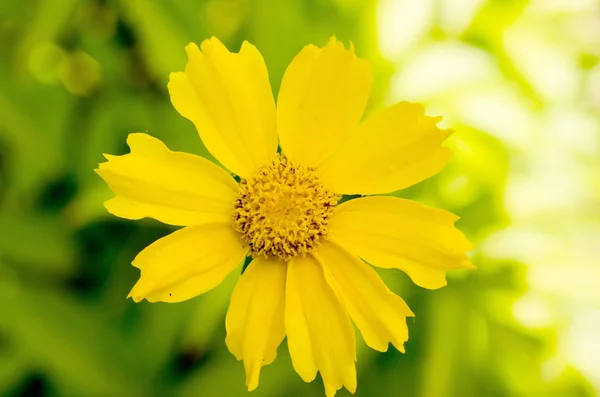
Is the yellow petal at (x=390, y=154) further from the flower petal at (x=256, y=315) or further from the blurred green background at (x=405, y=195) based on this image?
the blurred green background at (x=405, y=195)

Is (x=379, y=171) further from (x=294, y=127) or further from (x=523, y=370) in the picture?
(x=523, y=370)

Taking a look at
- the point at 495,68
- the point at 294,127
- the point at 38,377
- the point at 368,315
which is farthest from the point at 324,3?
the point at 38,377

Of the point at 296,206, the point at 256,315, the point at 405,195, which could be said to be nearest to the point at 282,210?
the point at 296,206

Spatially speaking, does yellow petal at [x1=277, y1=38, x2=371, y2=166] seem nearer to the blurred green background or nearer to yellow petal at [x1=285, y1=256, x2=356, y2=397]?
yellow petal at [x1=285, y1=256, x2=356, y2=397]

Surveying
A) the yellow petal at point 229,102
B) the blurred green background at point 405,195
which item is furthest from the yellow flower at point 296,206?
the blurred green background at point 405,195

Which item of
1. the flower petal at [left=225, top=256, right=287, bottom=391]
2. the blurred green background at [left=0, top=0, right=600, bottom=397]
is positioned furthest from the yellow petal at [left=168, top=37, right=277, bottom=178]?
the blurred green background at [left=0, top=0, right=600, bottom=397]

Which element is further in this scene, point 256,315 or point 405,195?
point 405,195

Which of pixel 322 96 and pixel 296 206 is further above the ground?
pixel 322 96

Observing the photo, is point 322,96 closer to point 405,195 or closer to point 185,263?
point 185,263
